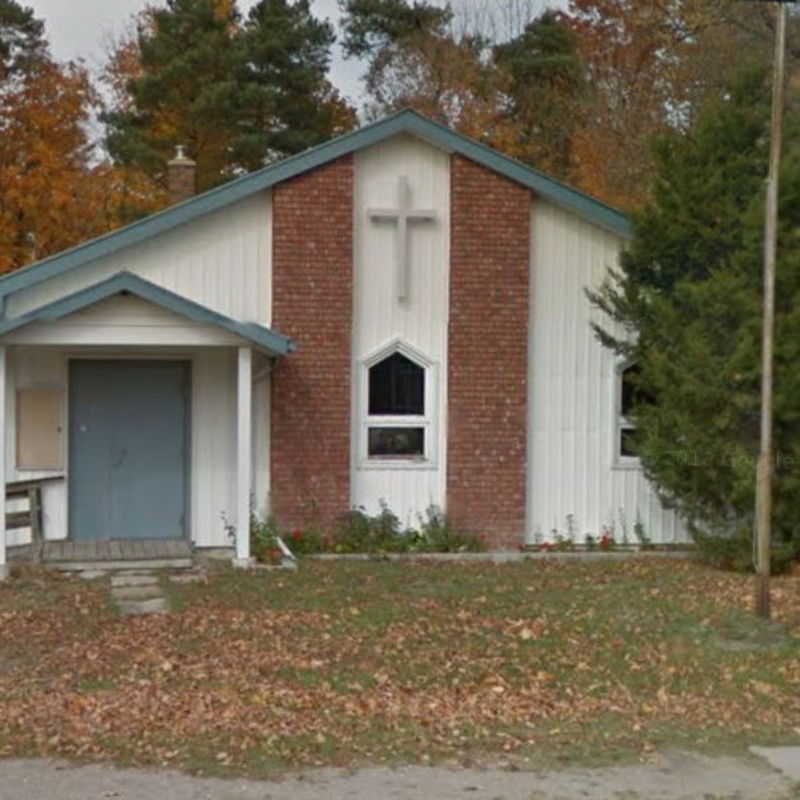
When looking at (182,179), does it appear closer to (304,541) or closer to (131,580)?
(304,541)

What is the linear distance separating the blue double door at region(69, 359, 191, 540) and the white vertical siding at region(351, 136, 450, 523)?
2.21 metres

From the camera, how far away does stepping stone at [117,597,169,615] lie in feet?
37.1

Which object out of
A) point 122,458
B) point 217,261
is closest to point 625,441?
point 217,261

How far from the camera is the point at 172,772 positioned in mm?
6613

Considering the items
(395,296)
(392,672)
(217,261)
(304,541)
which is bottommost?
(392,672)

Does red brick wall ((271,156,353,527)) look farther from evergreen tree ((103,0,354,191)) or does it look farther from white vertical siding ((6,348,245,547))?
evergreen tree ((103,0,354,191))

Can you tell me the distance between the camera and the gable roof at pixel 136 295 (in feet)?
43.6

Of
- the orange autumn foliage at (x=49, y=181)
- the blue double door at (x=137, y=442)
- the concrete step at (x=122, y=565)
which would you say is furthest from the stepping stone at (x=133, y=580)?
the orange autumn foliage at (x=49, y=181)

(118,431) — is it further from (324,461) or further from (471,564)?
(471,564)

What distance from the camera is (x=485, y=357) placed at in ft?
51.3

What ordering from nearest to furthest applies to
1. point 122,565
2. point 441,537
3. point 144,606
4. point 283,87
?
1. point 144,606
2. point 122,565
3. point 441,537
4. point 283,87

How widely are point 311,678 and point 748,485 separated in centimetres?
623

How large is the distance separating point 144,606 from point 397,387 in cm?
520

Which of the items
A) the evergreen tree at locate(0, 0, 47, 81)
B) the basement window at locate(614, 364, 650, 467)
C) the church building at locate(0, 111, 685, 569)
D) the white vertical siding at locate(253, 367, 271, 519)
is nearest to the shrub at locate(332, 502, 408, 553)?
the church building at locate(0, 111, 685, 569)
